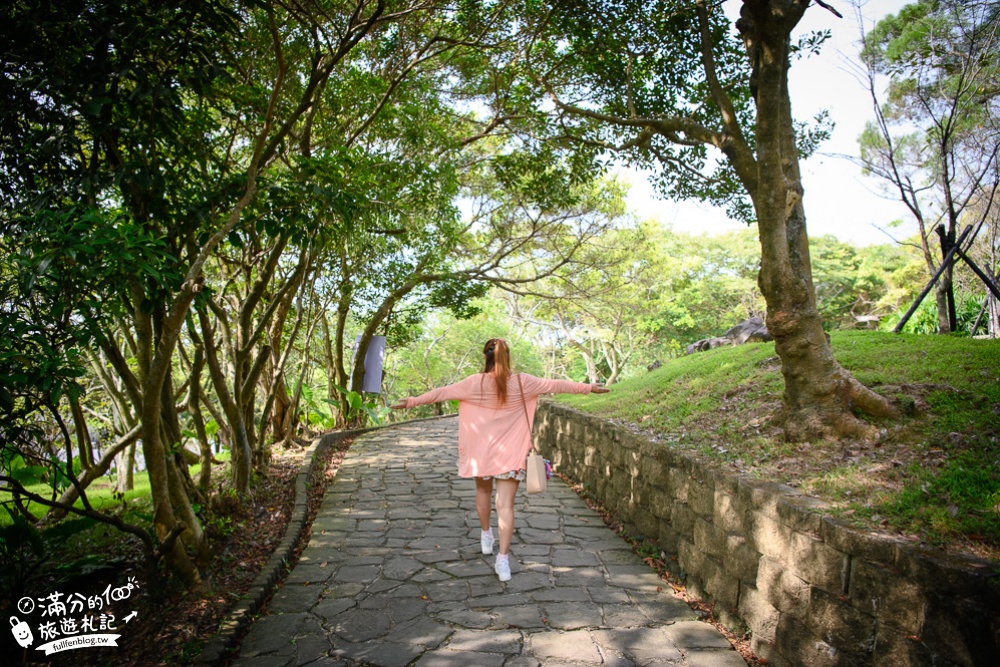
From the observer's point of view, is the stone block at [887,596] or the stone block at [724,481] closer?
the stone block at [887,596]

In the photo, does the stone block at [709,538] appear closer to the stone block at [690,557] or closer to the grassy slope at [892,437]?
the stone block at [690,557]

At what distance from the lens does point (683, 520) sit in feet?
14.8

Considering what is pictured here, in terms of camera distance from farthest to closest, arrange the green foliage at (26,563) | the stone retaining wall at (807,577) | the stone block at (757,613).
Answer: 1. the green foliage at (26,563)
2. the stone block at (757,613)
3. the stone retaining wall at (807,577)

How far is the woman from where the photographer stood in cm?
449

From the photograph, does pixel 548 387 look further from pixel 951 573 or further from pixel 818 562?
pixel 951 573

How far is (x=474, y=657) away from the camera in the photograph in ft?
11.0

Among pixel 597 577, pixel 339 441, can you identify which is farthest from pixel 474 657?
pixel 339 441

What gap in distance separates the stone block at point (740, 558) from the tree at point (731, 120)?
134 cm

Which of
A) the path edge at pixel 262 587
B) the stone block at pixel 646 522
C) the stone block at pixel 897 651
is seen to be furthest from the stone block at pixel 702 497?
the path edge at pixel 262 587

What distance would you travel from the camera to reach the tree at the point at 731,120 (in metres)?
4.77

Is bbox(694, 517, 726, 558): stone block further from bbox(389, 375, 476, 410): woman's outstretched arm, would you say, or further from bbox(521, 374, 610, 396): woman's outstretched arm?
bbox(389, 375, 476, 410): woman's outstretched arm

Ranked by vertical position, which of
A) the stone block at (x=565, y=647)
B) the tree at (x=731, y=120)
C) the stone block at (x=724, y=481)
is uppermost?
the tree at (x=731, y=120)

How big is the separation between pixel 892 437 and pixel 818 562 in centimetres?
177

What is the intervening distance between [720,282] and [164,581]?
24128 mm
